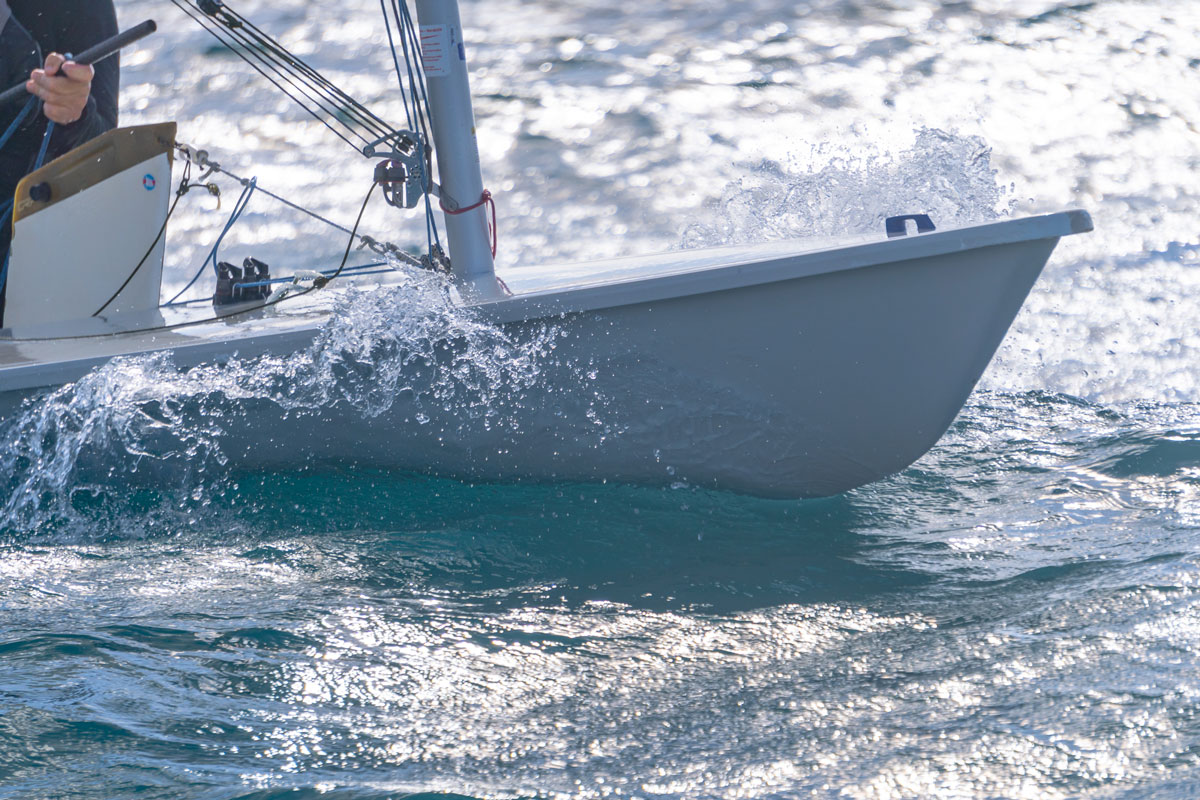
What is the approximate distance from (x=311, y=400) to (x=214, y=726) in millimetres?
1176

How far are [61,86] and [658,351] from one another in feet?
7.06

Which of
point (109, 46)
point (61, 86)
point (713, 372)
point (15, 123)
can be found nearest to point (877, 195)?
point (713, 372)

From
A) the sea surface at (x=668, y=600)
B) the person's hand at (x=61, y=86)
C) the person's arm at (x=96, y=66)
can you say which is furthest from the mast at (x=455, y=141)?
the person's arm at (x=96, y=66)

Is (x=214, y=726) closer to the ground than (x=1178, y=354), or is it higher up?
closer to the ground

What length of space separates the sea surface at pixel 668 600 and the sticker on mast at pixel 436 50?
30.5 inches

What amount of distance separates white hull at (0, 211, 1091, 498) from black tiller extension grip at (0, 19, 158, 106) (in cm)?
90

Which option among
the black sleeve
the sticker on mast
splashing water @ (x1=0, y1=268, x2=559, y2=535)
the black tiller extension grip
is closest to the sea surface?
splashing water @ (x1=0, y1=268, x2=559, y2=535)

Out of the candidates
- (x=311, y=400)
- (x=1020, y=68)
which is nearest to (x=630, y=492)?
(x=311, y=400)

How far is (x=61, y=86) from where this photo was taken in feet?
13.0

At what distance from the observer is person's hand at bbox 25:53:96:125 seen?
3.90 meters

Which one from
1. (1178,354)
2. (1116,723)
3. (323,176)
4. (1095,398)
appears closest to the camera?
(1116,723)

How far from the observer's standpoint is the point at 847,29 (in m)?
9.80

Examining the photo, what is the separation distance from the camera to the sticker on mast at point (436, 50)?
3512 millimetres

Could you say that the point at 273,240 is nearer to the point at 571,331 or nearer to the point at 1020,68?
the point at 571,331
